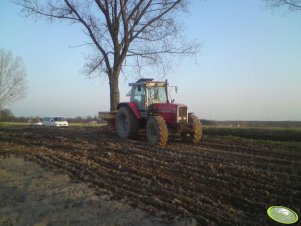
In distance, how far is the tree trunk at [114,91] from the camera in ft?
66.9

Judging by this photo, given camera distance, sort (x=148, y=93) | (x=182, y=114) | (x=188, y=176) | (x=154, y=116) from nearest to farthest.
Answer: (x=188, y=176), (x=154, y=116), (x=182, y=114), (x=148, y=93)

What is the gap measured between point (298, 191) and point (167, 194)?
233cm

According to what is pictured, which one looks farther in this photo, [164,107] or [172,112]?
[164,107]

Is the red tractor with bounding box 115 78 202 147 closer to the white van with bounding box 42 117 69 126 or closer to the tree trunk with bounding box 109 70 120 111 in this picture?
the tree trunk with bounding box 109 70 120 111

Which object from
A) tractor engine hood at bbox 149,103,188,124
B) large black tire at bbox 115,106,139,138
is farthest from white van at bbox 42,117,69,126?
tractor engine hood at bbox 149,103,188,124

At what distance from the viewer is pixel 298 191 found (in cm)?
691

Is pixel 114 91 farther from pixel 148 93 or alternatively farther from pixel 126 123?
pixel 148 93

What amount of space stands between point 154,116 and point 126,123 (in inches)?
104

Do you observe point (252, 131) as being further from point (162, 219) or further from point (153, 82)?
point (162, 219)

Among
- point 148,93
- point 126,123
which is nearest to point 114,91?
point 126,123

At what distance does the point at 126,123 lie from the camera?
15969 millimetres

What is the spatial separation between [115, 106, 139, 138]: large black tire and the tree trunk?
13.0ft

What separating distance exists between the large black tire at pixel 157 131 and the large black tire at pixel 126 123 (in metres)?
1.65

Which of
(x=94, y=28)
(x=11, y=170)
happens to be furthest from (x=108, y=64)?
(x=11, y=170)
